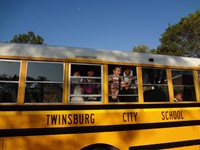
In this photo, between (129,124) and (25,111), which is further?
(129,124)

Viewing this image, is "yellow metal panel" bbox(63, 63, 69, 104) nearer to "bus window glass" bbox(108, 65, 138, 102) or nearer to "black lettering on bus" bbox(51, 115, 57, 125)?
"black lettering on bus" bbox(51, 115, 57, 125)

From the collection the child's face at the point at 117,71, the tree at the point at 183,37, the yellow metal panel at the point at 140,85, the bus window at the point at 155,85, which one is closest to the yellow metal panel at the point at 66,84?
the child's face at the point at 117,71

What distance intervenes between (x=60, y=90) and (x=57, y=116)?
21.1 inches

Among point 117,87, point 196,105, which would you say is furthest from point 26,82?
point 196,105

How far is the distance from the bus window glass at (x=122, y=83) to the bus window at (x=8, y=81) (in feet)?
6.48

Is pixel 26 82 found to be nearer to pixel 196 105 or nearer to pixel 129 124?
pixel 129 124

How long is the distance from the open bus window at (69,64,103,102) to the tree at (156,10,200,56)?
22344 mm

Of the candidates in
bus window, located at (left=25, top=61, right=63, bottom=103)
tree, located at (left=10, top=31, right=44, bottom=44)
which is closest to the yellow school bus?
bus window, located at (left=25, top=61, right=63, bottom=103)

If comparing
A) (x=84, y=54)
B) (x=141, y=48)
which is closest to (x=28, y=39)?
(x=141, y=48)

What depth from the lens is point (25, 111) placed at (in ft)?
14.9

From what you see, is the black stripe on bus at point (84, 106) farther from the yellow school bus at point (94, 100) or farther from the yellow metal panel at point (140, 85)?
the yellow metal panel at point (140, 85)

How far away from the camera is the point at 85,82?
5.18 meters

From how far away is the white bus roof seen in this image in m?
4.85

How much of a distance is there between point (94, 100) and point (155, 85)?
1.62 m
